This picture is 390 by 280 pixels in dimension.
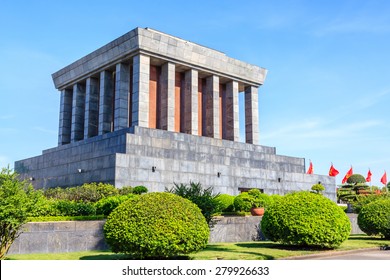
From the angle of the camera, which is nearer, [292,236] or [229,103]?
[292,236]

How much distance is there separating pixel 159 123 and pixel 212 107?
4.87 meters

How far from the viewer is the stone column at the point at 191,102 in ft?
106

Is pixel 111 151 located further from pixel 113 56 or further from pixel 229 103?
pixel 229 103

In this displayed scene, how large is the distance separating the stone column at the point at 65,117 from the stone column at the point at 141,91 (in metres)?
11.0

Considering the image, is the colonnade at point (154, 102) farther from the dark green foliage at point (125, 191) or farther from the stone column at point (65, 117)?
the dark green foliage at point (125, 191)

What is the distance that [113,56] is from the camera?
32.0m

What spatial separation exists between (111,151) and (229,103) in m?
13.8

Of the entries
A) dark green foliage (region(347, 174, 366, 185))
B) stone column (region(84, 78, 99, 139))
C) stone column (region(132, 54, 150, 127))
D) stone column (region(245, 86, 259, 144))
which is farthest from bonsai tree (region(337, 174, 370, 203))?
stone column (region(84, 78, 99, 139))

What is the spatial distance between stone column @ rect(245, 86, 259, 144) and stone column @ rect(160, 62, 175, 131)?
844 centimetres

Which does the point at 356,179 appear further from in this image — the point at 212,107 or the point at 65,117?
the point at 65,117

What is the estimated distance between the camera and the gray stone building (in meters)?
26.1

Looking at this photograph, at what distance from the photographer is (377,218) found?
60.4ft

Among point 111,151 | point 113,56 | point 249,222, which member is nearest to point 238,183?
point 111,151

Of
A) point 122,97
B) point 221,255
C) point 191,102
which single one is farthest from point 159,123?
point 221,255
